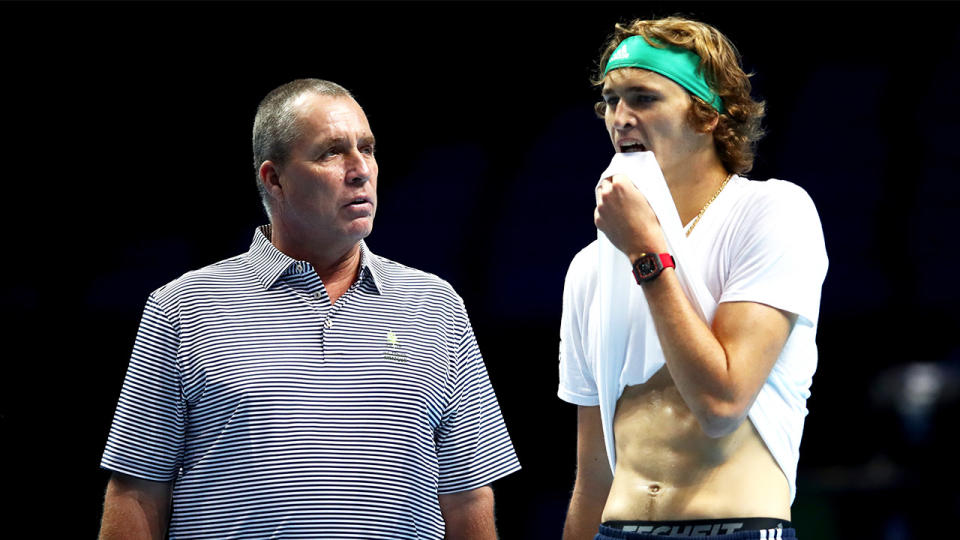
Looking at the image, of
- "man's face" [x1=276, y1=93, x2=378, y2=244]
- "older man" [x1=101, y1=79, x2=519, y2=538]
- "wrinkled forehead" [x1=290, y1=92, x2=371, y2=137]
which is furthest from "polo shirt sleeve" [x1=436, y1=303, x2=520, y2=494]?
"wrinkled forehead" [x1=290, y1=92, x2=371, y2=137]

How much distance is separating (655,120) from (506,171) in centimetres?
265

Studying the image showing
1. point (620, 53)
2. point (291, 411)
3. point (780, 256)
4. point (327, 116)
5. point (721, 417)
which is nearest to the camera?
point (721, 417)

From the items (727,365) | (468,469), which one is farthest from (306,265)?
(727,365)

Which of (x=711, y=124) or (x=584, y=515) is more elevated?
(x=711, y=124)

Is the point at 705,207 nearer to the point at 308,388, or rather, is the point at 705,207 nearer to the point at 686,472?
the point at 686,472

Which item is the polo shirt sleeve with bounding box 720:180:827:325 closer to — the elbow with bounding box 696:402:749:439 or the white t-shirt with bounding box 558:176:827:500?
the white t-shirt with bounding box 558:176:827:500

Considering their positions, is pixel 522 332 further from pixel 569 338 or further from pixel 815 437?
pixel 569 338

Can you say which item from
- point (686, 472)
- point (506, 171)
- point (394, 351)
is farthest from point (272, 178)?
point (506, 171)

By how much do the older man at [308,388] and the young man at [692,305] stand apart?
304mm

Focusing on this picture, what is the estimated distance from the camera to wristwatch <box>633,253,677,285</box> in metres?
1.98

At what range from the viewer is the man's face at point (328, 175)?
2.38 metres

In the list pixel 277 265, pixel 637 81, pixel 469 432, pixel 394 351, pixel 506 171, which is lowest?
pixel 469 432

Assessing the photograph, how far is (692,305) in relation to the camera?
2.03 meters

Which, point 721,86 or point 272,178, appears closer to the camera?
point 721,86
